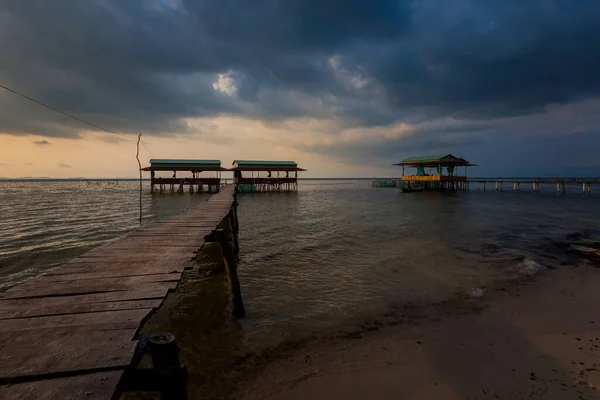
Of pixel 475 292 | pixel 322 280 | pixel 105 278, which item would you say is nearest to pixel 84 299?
pixel 105 278

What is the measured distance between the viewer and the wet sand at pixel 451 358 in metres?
3.82

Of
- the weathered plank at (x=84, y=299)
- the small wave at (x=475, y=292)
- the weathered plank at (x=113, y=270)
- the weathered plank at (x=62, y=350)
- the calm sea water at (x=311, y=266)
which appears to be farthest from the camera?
the small wave at (x=475, y=292)

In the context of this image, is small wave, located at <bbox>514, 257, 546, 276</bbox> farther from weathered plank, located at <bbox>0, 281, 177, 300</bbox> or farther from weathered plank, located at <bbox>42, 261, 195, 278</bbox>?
weathered plank, located at <bbox>0, 281, 177, 300</bbox>

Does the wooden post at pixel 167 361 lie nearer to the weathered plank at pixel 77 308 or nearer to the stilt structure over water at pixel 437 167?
the weathered plank at pixel 77 308

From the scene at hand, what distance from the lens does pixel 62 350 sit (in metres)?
2.20

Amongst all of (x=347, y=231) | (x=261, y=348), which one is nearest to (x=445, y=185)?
(x=347, y=231)

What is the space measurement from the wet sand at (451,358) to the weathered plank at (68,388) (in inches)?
93.3

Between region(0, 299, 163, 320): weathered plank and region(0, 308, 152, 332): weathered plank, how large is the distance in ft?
0.26

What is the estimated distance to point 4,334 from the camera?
2.42 meters

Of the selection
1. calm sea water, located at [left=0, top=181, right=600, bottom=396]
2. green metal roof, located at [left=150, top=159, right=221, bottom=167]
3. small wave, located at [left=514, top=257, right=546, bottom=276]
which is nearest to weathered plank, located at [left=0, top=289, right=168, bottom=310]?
calm sea water, located at [left=0, top=181, right=600, bottom=396]

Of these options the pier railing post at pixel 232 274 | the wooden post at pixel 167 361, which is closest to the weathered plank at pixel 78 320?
the wooden post at pixel 167 361

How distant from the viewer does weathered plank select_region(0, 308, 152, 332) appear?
2.57 meters

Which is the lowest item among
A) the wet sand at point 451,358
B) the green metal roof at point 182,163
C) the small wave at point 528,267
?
the wet sand at point 451,358

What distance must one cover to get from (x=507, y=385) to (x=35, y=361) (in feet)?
16.5
